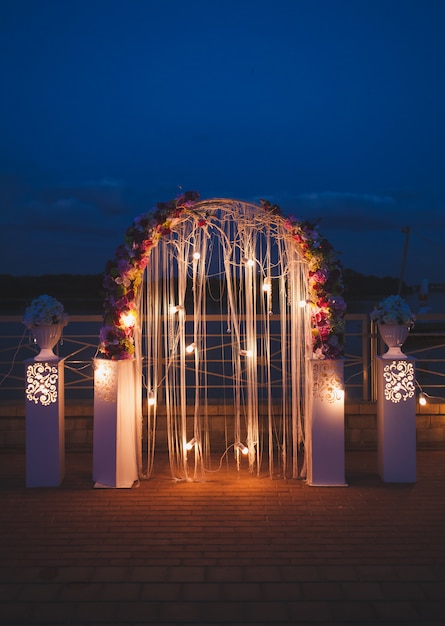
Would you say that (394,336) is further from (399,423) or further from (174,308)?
(174,308)

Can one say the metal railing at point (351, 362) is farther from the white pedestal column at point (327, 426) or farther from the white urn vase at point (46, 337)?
the white pedestal column at point (327, 426)

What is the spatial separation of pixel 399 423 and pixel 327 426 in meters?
0.66

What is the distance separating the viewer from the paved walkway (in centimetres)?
310

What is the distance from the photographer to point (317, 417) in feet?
16.8

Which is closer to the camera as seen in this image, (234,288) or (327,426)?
(327,426)

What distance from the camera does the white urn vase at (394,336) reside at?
530 centimetres

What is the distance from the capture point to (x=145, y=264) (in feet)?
17.2

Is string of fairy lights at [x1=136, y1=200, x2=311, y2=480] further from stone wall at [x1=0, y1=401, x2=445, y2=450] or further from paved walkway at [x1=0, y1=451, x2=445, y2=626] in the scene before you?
stone wall at [x1=0, y1=401, x2=445, y2=450]

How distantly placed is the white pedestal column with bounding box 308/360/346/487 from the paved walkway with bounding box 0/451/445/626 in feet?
0.48

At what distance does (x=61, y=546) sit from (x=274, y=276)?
2.90 metres

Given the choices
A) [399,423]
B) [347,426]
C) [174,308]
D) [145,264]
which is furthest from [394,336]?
[145,264]

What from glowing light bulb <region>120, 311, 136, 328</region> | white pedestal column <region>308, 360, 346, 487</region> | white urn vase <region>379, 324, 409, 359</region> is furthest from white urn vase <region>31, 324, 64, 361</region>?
white urn vase <region>379, 324, 409, 359</region>

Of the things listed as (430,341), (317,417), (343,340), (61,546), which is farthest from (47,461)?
(430,341)

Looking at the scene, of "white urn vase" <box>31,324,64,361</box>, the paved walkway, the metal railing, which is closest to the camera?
the paved walkway
